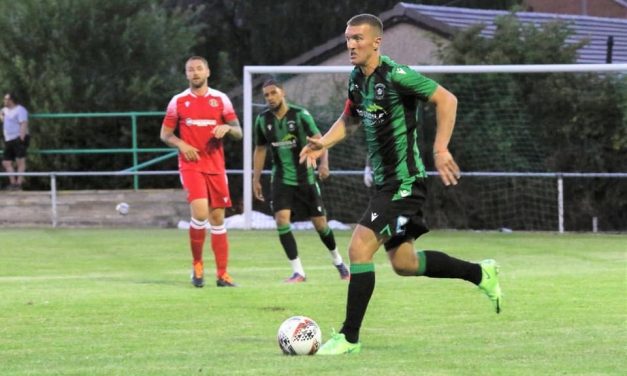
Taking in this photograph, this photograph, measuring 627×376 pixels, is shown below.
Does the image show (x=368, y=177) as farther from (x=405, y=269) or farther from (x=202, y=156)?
(x=405, y=269)

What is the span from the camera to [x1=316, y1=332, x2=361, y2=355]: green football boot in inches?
330

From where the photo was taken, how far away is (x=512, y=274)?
15.0 meters

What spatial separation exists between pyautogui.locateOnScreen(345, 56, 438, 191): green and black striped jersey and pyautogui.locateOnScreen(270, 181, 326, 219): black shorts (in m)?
5.76

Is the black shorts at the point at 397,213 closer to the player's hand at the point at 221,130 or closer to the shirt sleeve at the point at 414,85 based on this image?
the shirt sleeve at the point at 414,85

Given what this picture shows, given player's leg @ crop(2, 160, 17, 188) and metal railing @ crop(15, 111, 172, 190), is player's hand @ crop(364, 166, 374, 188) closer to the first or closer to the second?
metal railing @ crop(15, 111, 172, 190)

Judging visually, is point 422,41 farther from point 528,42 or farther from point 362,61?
point 362,61

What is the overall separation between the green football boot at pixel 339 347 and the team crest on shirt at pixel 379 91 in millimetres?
1577

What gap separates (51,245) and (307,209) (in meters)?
7.60

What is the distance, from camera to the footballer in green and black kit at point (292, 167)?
1463 centimetres

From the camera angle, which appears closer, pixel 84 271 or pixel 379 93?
pixel 379 93

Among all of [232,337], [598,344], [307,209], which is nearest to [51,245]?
[307,209]

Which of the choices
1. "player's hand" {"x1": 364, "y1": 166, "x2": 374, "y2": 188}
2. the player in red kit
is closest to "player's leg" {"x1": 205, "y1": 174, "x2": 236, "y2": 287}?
the player in red kit

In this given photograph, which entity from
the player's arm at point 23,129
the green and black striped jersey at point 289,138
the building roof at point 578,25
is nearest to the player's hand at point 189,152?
the green and black striped jersey at point 289,138

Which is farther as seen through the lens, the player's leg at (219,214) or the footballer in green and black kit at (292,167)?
the footballer in green and black kit at (292,167)
